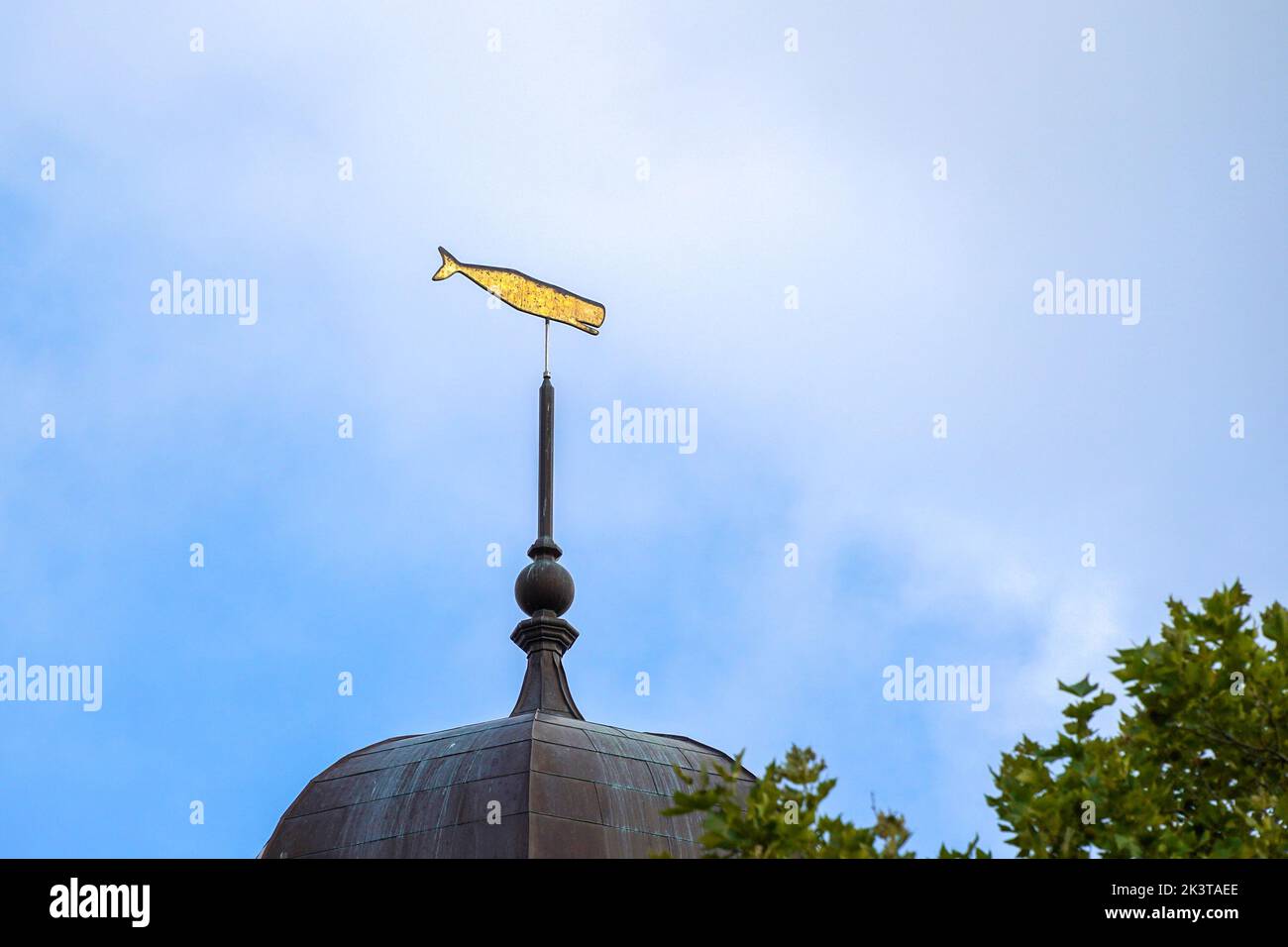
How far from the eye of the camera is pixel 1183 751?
1636 cm

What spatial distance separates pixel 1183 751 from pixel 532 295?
2002 cm

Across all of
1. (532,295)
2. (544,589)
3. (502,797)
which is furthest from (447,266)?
(502,797)

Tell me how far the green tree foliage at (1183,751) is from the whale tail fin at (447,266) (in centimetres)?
1883

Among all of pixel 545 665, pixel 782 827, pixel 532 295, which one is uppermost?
pixel 532 295

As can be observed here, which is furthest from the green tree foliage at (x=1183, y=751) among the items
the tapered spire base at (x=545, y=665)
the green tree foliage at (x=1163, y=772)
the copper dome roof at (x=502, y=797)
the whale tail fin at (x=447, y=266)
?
the whale tail fin at (x=447, y=266)

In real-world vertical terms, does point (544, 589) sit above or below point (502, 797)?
above

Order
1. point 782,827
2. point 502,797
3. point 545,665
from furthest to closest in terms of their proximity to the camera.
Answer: point 545,665 → point 502,797 → point 782,827

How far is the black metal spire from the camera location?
32.5 meters

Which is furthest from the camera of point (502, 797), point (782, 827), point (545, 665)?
point (545, 665)

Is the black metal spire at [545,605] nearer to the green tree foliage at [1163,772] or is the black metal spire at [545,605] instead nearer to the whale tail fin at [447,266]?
the whale tail fin at [447,266]

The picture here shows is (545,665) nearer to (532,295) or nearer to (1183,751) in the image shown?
(532,295)

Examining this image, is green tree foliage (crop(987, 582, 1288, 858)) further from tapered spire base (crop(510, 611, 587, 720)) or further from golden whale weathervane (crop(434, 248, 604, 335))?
golden whale weathervane (crop(434, 248, 604, 335))

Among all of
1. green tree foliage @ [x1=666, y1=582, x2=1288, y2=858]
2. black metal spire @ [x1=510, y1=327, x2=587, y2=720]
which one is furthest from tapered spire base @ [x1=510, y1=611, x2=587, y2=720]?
green tree foliage @ [x1=666, y1=582, x2=1288, y2=858]
